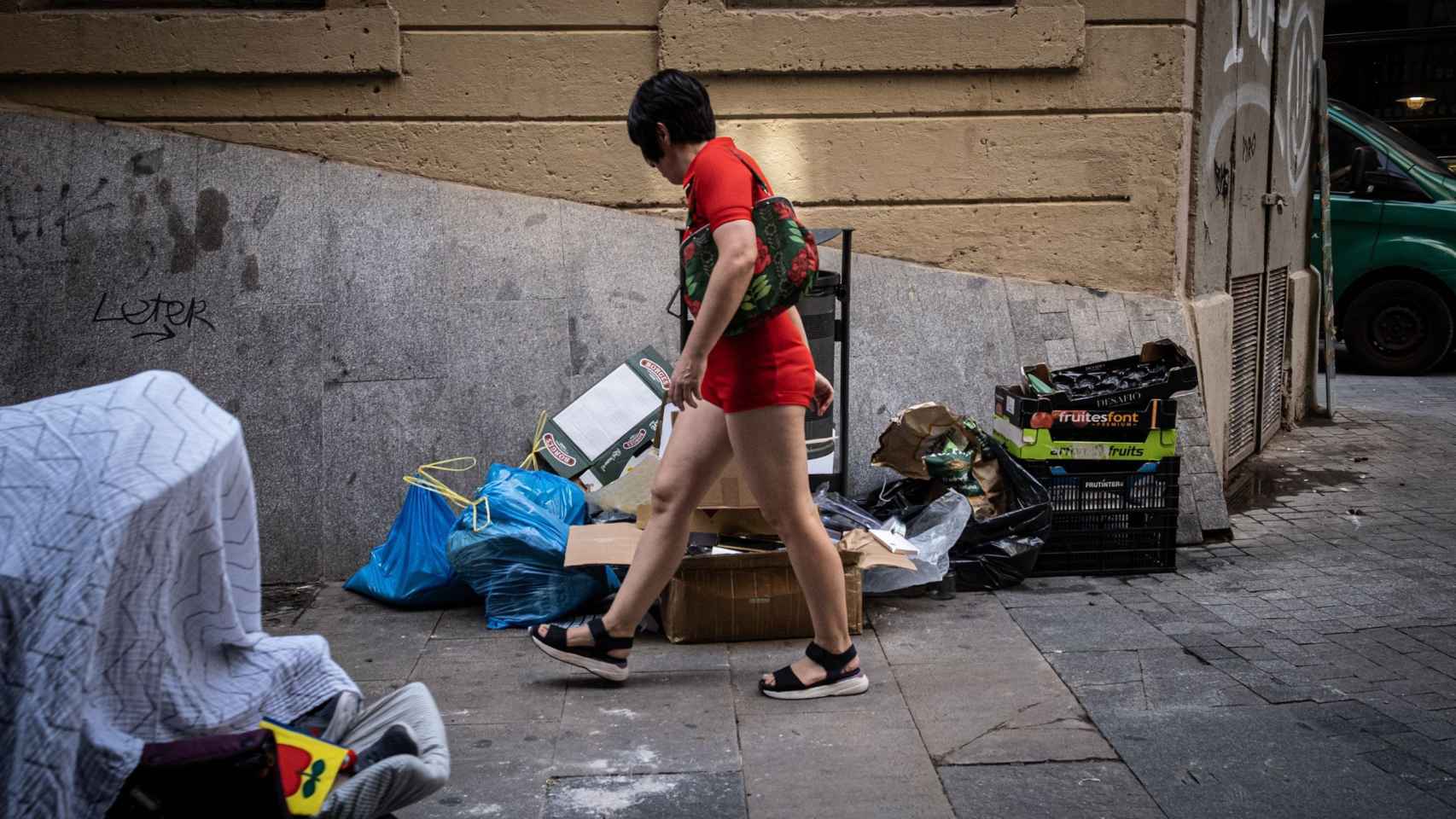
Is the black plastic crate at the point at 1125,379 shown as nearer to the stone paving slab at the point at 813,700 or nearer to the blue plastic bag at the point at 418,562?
the stone paving slab at the point at 813,700

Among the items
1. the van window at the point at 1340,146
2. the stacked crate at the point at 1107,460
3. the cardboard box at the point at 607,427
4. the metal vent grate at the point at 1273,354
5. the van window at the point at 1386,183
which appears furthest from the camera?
the van window at the point at 1340,146

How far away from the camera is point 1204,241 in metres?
7.01

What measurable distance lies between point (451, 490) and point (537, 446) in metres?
0.42

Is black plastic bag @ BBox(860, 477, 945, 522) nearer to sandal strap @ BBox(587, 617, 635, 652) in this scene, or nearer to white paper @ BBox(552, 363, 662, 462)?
white paper @ BBox(552, 363, 662, 462)

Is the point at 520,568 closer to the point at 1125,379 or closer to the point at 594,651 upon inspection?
the point at 594,651

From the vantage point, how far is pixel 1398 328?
39.1ft

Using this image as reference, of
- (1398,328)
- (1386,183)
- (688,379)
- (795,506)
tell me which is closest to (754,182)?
(688,379)

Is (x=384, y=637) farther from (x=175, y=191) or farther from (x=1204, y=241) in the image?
(x=1204, y=241)

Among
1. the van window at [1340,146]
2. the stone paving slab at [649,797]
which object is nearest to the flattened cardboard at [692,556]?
the stone paving slab at [649,797]

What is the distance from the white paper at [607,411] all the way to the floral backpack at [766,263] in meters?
1.90

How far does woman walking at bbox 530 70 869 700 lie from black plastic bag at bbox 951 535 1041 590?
126 cm

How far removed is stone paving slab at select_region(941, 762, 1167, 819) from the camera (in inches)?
133

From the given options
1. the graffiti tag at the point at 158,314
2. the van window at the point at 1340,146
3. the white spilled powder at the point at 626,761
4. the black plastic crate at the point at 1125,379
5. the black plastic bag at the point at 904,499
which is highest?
the van window at the point at 1340,146

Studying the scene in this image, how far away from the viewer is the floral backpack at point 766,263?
401 centimetres
